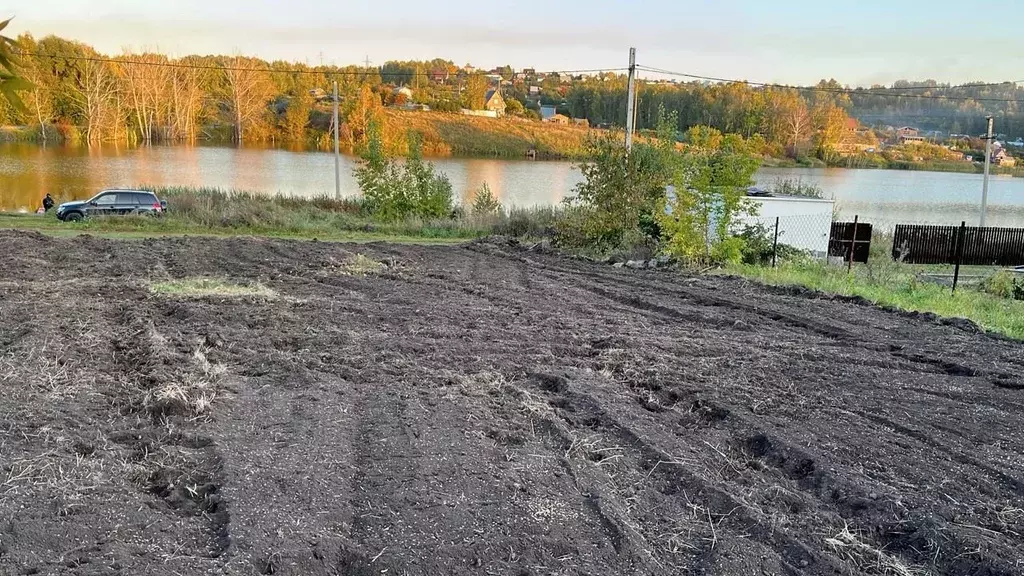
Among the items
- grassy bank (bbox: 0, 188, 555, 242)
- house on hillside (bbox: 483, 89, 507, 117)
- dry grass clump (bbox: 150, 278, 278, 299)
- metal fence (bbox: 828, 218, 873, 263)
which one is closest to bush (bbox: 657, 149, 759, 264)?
metal fence (bbox: 828, 218, 873, 263)

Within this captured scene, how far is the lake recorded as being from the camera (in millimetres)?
32206

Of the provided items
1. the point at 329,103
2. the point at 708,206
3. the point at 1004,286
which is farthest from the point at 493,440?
the point at 329,103

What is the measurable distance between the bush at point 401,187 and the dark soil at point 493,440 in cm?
1259

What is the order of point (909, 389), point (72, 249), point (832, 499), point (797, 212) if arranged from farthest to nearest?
point (797, 212) < point (72, 249) < point (909, 389) < point (832, 499)

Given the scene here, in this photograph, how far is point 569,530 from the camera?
13.1 ft

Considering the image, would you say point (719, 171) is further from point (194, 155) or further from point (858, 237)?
point (194, 155)

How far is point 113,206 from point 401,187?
27.5 ft

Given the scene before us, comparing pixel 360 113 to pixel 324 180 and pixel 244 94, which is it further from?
pixel 324 180

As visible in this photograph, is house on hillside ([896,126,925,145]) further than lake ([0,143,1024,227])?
Yes

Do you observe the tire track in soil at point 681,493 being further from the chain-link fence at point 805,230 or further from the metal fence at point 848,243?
the chain-link fence at point 805,230

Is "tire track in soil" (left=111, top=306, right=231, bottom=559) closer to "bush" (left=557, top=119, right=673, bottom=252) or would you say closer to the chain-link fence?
"bush" (left=557, top=119, right=673, bottom=252)

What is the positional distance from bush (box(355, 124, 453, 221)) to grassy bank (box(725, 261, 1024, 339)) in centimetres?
1115


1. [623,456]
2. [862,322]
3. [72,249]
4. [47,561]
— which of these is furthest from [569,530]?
[72,249]

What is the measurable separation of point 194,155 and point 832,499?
51.2 meters
